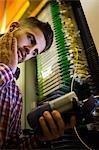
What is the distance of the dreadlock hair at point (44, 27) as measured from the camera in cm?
112

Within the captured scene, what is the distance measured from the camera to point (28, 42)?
106cm

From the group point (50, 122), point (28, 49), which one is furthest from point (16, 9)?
point (50, 122)

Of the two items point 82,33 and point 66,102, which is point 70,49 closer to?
point 82,33

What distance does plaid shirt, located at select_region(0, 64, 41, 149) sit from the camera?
834 mm

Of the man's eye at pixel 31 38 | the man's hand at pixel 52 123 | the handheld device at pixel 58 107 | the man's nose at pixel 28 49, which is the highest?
the man's eye at pixel 31 38

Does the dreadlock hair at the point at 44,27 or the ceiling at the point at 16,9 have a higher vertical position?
the ceiling at the point at 16,9

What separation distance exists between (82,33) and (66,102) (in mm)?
550

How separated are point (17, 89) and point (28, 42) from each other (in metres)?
0.23

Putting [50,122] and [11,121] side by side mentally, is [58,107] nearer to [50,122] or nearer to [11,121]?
[50,122]

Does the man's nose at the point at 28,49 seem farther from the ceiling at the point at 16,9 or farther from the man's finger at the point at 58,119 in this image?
the man's finger at the point at 58,119

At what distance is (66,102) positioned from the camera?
2.41ft

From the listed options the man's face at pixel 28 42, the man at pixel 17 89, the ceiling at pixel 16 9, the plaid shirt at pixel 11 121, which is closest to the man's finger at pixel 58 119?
the man at pixel 17 89

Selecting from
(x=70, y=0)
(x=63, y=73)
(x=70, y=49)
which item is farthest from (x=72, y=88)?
(x=70, y=0)

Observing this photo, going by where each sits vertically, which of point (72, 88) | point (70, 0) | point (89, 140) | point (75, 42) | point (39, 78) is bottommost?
point (89, 140)
